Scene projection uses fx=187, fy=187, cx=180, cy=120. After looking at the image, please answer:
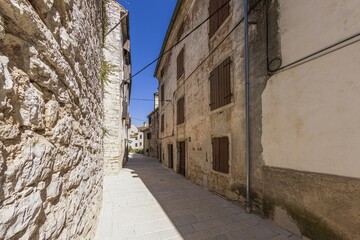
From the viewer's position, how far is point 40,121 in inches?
55.7

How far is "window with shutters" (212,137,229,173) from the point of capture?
17.8 feet

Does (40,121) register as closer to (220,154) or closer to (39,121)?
(39,121)

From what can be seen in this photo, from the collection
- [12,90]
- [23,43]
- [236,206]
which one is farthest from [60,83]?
[236,206]

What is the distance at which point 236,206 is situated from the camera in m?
4.73

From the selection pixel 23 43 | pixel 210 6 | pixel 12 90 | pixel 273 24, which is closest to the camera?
pixel 12 90

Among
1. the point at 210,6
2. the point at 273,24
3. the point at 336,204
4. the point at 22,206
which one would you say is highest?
the point at 210,6

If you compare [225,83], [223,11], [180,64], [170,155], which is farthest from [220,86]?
[170,155]

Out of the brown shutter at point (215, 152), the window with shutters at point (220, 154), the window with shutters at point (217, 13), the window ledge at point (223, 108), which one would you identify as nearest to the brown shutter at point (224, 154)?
the window with shutters at point (220, 154)

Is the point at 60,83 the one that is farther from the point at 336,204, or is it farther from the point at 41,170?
the point at 336,204

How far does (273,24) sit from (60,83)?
4.15m

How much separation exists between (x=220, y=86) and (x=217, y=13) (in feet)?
8.10

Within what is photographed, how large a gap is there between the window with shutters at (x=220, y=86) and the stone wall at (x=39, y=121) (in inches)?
162

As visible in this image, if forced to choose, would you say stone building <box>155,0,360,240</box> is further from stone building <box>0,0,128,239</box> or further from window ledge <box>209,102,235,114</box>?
stone building <box>0,0,128,239</box>

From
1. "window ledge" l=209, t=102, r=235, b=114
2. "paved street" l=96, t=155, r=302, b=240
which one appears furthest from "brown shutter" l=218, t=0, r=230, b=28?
"paved street" l=96, t=155, r=302, b=240
